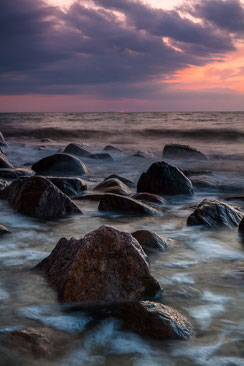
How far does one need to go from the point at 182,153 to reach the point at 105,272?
29.8 feet

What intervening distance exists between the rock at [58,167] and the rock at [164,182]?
214 cm

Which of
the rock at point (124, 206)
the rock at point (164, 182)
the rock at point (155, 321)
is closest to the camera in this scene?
the rock at point (155, 321)

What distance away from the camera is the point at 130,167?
9430 mm

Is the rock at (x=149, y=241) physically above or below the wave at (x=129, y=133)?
below

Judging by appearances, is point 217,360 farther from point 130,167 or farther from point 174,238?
point 130,167

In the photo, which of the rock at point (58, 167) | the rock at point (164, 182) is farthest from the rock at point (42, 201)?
the rock at point (58, 167)

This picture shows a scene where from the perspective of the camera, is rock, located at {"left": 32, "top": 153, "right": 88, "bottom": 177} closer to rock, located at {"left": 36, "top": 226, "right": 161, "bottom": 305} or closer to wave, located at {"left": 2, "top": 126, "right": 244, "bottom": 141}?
rock, located at {"left": 36, "top": 226, "right": 161, "bottom": 305}

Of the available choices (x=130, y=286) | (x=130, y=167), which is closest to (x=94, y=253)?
(x=130, y=286)

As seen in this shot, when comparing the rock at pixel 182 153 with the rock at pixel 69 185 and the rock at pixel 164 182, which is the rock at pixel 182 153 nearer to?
the rock at pixel 164 182

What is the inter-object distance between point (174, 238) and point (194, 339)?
1710 mm

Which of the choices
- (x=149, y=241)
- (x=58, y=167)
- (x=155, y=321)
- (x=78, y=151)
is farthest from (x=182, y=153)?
(x=155, y=321)

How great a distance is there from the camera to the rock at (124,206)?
4324mm

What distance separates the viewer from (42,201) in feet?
13.5

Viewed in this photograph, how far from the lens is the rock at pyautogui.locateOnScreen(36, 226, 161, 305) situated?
7.07ft
